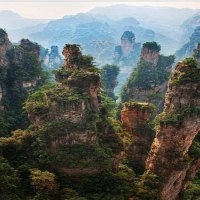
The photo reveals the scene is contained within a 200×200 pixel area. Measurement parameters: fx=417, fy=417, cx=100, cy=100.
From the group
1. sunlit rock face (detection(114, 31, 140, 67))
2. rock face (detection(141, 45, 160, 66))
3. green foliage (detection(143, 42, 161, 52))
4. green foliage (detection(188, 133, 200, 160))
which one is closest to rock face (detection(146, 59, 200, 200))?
green foliage (detection(188, 133, 200, 160))

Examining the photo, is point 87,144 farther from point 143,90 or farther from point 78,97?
point 143,90

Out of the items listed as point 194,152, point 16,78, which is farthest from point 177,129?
point 16,78

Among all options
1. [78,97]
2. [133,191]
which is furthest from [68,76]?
[133,191]

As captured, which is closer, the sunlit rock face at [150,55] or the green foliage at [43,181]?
the green foliage at [43,181]

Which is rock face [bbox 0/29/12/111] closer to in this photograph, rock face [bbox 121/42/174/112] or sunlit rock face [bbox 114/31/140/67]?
rock face [bbox 121/42/174/112]

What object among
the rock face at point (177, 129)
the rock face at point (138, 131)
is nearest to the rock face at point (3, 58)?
the rock face at point (138, 131)

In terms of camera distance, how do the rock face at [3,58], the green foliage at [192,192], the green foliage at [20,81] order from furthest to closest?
the rock face at [3,58], the green foliage at [20,81], the green foliage at [192,192]

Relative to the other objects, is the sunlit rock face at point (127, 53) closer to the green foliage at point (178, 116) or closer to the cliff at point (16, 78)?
the cliff at point (16, 78)
